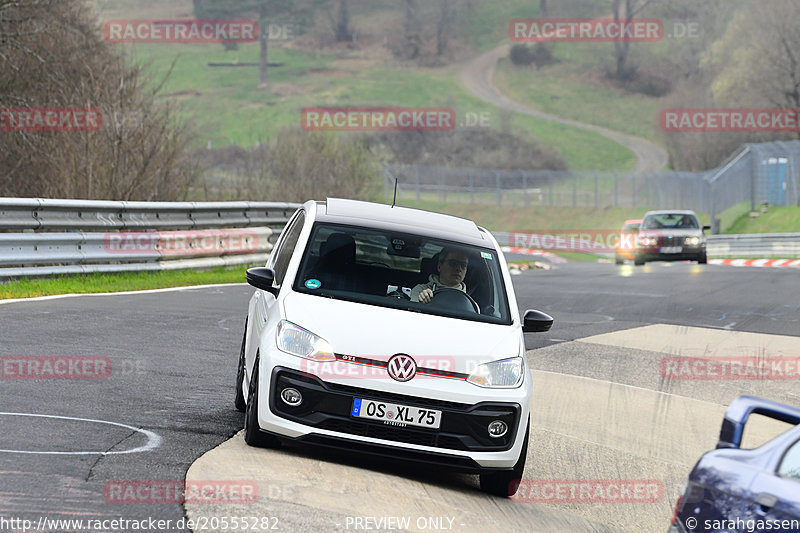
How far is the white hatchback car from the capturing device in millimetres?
6863

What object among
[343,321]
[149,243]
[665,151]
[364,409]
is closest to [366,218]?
[343,321]

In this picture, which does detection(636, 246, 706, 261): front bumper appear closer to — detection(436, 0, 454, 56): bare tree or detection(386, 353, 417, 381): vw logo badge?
detection(386, 353, 417, 381): vw logo badge

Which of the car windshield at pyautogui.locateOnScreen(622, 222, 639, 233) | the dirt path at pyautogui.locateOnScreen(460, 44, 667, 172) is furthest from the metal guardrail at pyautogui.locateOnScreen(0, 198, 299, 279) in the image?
the dirt path at pyautogui.locateOnScreen(460, 44, 667, 172)

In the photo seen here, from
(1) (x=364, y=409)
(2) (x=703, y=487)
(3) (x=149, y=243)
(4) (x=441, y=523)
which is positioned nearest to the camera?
(2) (x=703, y=487)

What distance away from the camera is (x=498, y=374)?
7109mm

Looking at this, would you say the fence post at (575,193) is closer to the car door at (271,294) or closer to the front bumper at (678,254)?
the front bumper at (678,254)

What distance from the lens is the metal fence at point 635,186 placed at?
5175cm

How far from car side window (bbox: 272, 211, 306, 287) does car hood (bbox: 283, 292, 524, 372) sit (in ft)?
2.09

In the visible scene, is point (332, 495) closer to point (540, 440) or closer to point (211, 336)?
point (540, 440)

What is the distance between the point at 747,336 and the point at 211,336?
708cm

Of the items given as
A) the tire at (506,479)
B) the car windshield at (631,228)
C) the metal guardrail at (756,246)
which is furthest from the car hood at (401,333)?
the metal guardrail at (756,246)

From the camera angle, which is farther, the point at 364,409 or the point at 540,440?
the point at 540,440

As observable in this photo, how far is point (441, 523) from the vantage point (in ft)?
20.0

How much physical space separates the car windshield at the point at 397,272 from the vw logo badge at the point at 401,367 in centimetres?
70
